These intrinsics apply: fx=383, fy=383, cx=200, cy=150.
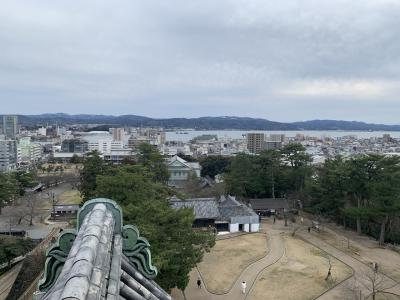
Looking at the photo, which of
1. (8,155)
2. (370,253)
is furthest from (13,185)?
(8,155)

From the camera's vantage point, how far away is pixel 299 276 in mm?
23453

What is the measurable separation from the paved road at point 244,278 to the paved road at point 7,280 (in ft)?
34.8

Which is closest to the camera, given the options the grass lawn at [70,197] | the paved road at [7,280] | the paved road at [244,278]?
the paved road at [244,278]

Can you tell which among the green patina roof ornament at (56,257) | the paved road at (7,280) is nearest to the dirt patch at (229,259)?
the paved road at (7,280)

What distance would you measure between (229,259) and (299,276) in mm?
5003

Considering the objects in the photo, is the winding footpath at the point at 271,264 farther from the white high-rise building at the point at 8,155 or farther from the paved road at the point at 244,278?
the white high-rise building at the point at 8,155

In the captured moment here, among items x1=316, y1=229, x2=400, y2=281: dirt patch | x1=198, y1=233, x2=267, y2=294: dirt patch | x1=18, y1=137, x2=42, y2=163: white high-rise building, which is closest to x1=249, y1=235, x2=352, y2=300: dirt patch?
x1=198, y1=233, x2=267, y2=294: dirt patch

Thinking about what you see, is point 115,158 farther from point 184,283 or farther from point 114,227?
point 114,227

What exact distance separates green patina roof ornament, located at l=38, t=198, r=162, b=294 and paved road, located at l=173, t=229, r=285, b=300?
17162mm

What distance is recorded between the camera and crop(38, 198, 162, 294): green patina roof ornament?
375 centimetres

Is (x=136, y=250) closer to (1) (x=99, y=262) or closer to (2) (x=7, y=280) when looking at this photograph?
(1) (x=99, y=262)

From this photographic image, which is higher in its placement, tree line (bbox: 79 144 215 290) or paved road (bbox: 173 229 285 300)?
tree line (bbox: 79 144 215 290)

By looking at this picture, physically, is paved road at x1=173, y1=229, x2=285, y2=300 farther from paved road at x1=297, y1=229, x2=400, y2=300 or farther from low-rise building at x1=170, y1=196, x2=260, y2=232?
paved road at x1=297, y1=229, x2=400, y2=300

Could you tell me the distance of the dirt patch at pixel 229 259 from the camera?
894 inches
